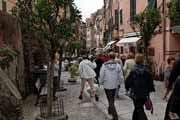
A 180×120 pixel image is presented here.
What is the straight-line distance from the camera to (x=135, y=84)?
7203 millimetres

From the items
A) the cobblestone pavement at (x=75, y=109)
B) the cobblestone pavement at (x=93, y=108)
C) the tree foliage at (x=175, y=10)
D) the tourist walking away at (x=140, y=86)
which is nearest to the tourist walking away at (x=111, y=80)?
the cobblestone pavement at (x=93, y=108)

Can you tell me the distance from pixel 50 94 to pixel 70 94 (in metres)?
5.62

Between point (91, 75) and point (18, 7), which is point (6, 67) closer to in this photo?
point (18, 7)

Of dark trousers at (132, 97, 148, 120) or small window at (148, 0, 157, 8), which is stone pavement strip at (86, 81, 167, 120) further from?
small window at (148, 0, 157, 8)

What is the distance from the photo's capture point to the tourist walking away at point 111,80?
8.42 meters

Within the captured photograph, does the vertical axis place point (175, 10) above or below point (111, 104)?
above

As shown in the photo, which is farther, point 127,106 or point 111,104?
point 127,106

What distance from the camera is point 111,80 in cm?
845

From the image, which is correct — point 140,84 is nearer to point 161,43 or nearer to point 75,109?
point 75,109

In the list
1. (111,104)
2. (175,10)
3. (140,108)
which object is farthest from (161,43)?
(140,108)

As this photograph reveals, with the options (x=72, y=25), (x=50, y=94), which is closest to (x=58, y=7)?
(x=72, y=25)

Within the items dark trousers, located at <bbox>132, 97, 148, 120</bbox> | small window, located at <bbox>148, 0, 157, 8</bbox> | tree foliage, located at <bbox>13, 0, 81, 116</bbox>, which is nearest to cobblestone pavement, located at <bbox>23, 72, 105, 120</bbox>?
Answer: tree foliage, located at <bbox>13, 0, 81, 116</bbox>

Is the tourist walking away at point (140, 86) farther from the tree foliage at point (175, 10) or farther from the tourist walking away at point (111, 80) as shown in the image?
the tree foliage at point (175, 10)

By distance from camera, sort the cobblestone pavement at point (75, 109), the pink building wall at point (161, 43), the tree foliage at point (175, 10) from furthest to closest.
A: 1. the pink building wall at point (161, 43)
2. the tree foliage at point (175, 10)
3. the cobblestone pavement at point (75, 109)
